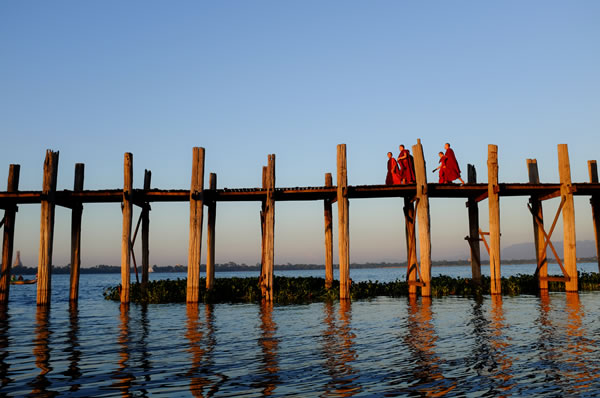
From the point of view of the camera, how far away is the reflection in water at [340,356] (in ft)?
25.3

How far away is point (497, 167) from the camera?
64.2ft

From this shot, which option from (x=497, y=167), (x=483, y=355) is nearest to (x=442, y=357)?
(x=483, y=355)

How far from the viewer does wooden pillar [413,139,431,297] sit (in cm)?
1877

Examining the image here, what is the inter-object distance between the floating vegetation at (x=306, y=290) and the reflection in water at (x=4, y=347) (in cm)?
524

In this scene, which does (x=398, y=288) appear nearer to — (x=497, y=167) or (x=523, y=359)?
(x=497, y=167)

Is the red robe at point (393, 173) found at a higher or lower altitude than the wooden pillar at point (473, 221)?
higher

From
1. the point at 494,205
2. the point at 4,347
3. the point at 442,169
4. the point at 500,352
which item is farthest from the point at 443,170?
the point at 4,347

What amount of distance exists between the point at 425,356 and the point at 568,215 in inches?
481

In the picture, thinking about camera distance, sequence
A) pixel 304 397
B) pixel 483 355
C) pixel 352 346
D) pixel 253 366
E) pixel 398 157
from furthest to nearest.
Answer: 1. pixel 398 157
2. pixel 352 346
3. pixel 483 355
4. pixel 253 366
5. pixel 304 397

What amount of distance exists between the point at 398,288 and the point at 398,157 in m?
5.98

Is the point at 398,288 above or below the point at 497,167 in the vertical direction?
below

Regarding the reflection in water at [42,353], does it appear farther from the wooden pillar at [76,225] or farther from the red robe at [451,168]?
the red robe at [451,168]

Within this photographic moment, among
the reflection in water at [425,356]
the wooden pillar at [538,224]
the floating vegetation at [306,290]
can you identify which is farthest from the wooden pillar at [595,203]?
the reflection in water at [425,356]

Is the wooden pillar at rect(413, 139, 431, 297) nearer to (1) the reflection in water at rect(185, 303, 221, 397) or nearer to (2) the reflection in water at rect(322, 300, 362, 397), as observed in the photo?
(2) the reflection in water at rect(322, 300, 362, 397)
